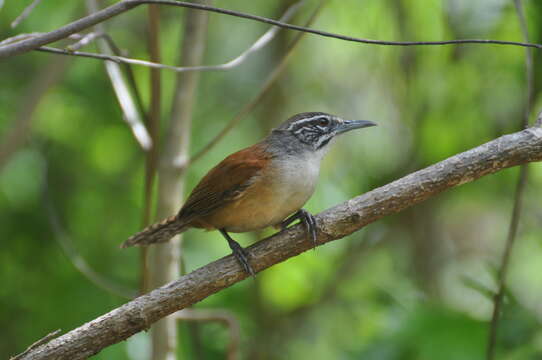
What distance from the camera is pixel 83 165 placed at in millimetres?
6262

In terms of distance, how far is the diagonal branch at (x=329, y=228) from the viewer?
2730mm

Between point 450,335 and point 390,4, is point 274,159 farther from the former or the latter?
point 390,4

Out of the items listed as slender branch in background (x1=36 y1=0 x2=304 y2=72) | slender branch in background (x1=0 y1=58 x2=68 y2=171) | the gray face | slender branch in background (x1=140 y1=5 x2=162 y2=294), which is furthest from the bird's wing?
slender branch in background (x1=0 y1=58 x2=68 y2=171)

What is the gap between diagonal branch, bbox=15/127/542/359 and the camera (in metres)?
2.73

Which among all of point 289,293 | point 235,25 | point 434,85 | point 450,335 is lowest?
point 450,335

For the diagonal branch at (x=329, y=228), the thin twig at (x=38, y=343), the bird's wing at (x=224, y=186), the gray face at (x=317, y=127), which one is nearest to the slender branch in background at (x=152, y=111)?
the bird's wing at (x=224, y=186)

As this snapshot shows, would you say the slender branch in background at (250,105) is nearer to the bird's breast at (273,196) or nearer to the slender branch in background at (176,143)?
the slender branch in background at (176,143)

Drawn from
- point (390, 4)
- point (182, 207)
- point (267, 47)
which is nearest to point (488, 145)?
point (182, 207)

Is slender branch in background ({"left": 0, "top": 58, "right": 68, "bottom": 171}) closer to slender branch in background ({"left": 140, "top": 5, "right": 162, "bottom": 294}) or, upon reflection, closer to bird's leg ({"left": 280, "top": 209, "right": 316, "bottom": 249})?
slender branch in background ({"left": 140, "top": 5, "right": 162, "bottom": 294})

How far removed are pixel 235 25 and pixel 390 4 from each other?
2.16 m

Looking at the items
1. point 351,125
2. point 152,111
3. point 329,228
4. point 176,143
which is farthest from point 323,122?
point 329,228

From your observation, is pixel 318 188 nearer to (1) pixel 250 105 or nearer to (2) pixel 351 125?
(2) pixel 351 125

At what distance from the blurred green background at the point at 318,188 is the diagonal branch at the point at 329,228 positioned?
249 centimetres

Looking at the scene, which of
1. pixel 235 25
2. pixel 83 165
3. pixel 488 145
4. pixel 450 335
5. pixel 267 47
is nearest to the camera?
pixel 488 145
